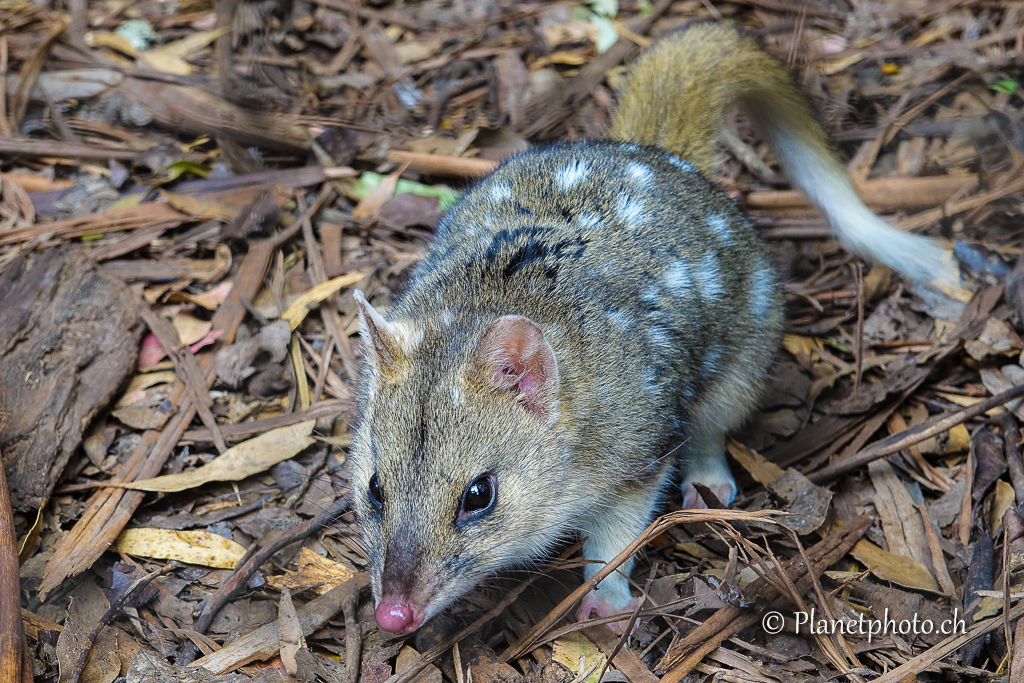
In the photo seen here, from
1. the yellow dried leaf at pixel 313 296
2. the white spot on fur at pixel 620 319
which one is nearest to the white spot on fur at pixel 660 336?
the white spot on fur at pixel 620 319

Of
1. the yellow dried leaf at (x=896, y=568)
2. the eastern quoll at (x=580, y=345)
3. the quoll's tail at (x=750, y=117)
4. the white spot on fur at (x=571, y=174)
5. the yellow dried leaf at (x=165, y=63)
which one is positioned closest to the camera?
the eastern quoll at (x=580, y=345)

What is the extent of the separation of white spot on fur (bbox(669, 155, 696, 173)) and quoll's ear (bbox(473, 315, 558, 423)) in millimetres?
1463

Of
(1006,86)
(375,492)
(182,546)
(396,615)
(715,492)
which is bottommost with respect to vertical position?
(182,546)

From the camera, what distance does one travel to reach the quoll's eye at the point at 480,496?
295 centimetres

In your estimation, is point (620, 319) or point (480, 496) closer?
point (480, 496)

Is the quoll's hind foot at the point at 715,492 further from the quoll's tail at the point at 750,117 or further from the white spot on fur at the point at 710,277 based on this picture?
the quoll's tail at the point at 750,117

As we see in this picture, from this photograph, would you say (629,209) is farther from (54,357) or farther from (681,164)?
(54,357)

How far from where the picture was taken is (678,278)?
11.7ft

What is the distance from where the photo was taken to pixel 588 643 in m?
3.44

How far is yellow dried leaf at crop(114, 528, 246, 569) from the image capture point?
3.67 m

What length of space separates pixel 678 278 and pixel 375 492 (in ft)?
4.98

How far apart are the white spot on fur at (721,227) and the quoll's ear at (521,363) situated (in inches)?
49.8

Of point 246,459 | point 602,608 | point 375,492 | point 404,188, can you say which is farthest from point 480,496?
point 404,188

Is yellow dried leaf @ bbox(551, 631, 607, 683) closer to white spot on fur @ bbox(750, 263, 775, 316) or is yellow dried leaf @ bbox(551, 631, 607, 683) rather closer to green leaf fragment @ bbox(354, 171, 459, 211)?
white spot on fur @ bbox(750, 263, 775, 316)
